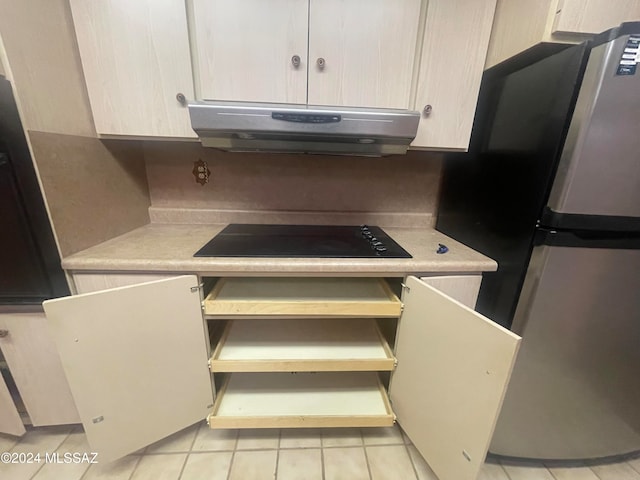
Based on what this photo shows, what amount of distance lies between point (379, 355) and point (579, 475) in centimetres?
95

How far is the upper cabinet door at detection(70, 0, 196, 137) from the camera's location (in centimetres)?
83

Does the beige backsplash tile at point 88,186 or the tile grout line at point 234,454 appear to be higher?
the beige backsplash tile at point 88,186


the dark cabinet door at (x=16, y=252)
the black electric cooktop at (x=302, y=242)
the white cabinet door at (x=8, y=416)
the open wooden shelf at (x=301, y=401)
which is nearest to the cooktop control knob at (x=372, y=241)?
the black electric cooktop at (x=302, y=242)

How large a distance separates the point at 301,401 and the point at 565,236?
3.77 ft

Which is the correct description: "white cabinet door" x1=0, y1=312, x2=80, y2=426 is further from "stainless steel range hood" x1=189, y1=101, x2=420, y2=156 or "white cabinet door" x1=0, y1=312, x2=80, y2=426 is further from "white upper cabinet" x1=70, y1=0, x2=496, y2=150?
"stainless steel range hood" x1=189, y1=101, x2=420, y2=156

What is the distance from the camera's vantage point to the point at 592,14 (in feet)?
2.24

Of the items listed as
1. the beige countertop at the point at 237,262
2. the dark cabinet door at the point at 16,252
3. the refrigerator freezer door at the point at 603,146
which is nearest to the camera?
the refrigerator freezer door at the point at 603,146

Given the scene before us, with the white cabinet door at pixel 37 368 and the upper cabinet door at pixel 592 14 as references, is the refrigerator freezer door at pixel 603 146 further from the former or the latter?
the white cabinet door at pixel 37 368

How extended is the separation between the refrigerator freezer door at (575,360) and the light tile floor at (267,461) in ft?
0.40

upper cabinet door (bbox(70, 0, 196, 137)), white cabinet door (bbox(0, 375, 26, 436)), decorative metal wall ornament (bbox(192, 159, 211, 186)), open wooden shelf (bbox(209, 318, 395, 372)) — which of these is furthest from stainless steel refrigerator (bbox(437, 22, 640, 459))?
white cabinet door (bbox(0, 375, 26, 436))

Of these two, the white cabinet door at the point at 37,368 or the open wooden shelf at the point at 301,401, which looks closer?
the white cabinet door at the point at 37,368

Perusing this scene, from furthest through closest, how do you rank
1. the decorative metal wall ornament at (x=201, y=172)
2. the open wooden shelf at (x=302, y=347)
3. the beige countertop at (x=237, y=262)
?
the decorative metal wall ornament at (x=201, y=172) → the open wooden shelf at (x=302, y=347) → the beige countertop at (x=237, y=262)

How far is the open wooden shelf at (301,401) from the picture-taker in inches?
38.8

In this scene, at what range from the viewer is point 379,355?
1022mm
